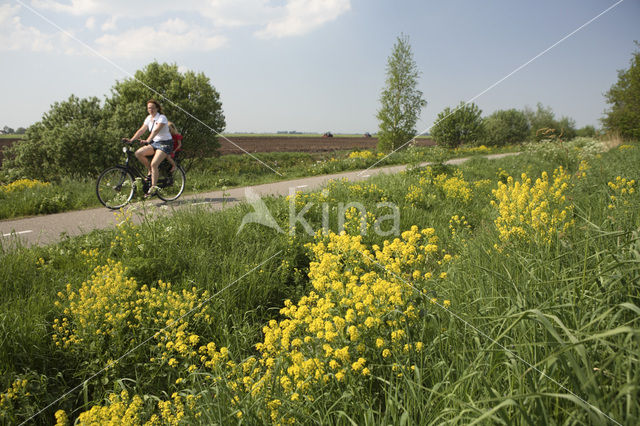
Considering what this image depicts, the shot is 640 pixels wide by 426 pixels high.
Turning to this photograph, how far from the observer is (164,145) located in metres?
7.93

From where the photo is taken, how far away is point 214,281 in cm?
388

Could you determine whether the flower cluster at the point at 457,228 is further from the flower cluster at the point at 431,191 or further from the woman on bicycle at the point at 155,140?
the woman on bicycle at the point at 155,140

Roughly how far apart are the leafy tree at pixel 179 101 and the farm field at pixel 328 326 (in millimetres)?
12531

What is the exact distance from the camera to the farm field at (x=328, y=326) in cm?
164

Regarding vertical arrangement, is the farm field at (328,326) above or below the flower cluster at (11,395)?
above

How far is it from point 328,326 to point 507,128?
52155 mm

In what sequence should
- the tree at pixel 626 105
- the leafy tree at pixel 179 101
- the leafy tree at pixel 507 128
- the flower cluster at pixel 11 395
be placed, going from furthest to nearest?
the leafy tree at pixel 507 128
the tree at pixel 626 105
the leafy tree at pixel 179 101
the flower cluster at pixel 11 395

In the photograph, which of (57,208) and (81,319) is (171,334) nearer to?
(81,319)

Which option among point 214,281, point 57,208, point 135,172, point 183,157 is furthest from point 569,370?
point 183,157

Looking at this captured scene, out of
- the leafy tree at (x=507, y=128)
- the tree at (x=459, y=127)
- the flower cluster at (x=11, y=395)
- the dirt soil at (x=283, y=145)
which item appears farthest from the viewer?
the leafy tree at (x=507, y=128)

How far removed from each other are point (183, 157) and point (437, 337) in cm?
1711

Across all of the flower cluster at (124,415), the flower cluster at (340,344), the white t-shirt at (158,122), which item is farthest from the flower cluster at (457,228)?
the white t-shirt at (158,122)

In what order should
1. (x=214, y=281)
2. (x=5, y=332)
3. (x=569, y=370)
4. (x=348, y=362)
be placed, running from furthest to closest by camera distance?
(x=214, y=281), (x=5, y=332), (x=348, y=362), (x=569, y=370)

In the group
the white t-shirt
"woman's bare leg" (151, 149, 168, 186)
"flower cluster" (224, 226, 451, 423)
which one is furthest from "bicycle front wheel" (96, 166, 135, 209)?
"flower cluster" (224, 226, 451, 423)
